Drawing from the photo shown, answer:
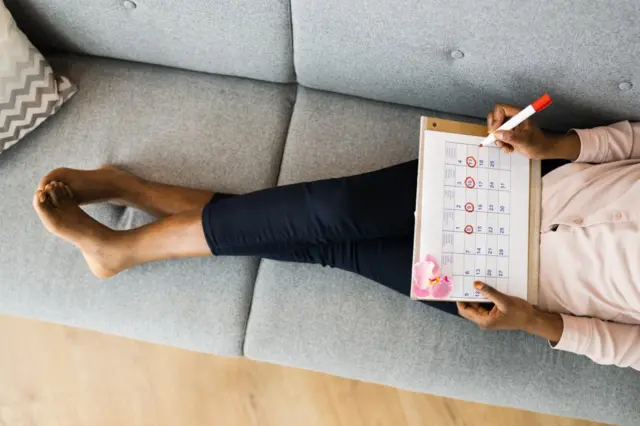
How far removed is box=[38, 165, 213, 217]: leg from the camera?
103 cm

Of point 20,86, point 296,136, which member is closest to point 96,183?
point 20,86

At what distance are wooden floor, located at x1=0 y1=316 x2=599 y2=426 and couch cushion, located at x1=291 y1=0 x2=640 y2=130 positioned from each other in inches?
29.5

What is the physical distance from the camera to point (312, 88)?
4.01 feet

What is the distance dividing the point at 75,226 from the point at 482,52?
2.72 feet

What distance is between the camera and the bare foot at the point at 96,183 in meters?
1.02

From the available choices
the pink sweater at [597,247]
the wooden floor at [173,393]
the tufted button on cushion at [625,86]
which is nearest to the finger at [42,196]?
the wooden floor at [173,393]

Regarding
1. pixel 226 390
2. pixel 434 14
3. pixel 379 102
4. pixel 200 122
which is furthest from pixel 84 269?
pixel 434 14

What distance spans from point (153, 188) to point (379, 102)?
53cm

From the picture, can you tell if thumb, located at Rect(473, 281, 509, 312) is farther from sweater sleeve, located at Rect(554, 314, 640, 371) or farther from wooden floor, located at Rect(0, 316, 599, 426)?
wooden floor, located at Rect(0, 316, 599, 426)

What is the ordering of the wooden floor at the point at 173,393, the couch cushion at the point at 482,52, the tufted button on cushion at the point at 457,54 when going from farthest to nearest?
the wooden floor at the point at 173,393, the tufted button on cushion at the point at 457,54, the couch cushion at the point at 482,52

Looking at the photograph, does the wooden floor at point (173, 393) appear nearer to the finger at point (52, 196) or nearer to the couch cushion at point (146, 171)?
the couch cushion at point (146, 171)

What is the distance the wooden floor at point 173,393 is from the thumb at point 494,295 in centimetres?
56

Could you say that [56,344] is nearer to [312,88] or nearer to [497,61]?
[312,88]

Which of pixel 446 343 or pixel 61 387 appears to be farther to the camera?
pixel 61 387
